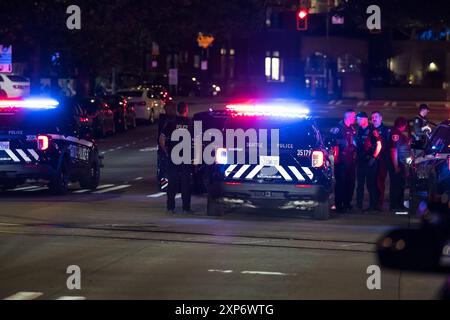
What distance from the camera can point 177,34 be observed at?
205 feet

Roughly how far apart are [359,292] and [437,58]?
286 ft

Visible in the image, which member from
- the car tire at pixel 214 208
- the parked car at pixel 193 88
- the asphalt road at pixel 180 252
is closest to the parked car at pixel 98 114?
the asphalt road at pixel 180 252

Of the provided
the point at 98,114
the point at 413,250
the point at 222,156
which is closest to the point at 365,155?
the point at 222,156

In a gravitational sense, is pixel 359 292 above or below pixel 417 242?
below

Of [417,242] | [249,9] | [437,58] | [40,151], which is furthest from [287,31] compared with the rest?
[417,242]

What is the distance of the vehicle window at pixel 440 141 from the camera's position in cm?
1582

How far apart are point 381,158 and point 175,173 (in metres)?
3.67

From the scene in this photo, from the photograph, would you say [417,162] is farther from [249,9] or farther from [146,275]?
[249,9]

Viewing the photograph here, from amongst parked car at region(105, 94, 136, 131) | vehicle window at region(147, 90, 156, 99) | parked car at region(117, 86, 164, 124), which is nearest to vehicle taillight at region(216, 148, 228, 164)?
parked car at region(105, 94, 136, 131)

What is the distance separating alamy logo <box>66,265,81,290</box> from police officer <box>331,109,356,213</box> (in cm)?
778

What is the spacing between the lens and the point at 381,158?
61.5 feet

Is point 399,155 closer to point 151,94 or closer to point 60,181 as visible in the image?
point 60,181

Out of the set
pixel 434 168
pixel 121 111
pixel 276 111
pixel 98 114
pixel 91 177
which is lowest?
pixel 91 177

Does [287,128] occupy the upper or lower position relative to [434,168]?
upper
